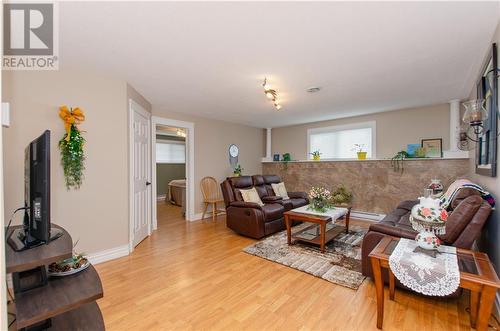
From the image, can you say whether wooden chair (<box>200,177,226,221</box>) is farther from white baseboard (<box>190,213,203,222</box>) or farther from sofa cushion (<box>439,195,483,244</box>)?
sofa cushion (<box>439,195,483,244</box>)

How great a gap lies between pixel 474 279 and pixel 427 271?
23cm

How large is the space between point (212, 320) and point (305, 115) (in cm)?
429

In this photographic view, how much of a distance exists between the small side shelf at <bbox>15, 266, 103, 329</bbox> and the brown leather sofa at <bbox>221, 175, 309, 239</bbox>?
2.48m

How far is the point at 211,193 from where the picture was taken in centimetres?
533

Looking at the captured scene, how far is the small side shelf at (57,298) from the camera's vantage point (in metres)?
1.07

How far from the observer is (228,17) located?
5.64ft

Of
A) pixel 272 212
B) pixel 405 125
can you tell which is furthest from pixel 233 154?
pixel 405 125

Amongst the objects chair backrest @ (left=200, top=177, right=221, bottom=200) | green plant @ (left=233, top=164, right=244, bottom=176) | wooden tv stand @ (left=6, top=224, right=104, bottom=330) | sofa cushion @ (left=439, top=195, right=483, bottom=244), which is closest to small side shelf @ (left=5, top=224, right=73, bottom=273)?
wooden tv stand @ (left=6, top=224, right=104, bottom=330)

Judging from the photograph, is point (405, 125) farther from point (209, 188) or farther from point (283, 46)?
point (209, 188)

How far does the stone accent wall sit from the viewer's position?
4.13 metres

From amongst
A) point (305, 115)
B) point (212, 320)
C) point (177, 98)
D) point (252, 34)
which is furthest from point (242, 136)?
point (212, 320)

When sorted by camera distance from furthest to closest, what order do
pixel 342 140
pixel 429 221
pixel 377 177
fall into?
pixel 342 140 → pixel 377 177 → pixel 429 221

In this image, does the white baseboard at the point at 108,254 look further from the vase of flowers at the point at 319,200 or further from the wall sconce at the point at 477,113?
the wall sconce at the point at 477,113

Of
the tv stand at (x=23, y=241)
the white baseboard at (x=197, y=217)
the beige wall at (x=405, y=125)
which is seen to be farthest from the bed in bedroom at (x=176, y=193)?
the tv stand at (x=23, y=241)
